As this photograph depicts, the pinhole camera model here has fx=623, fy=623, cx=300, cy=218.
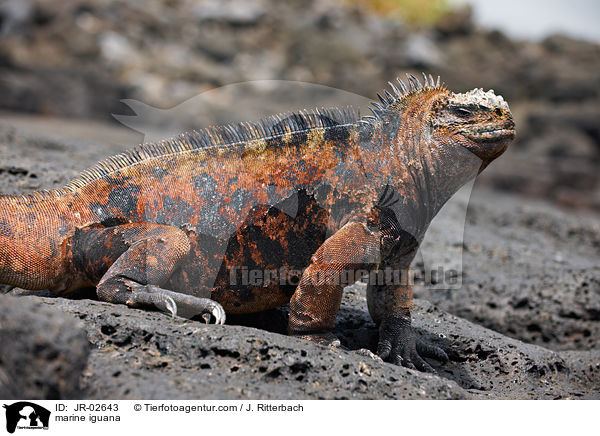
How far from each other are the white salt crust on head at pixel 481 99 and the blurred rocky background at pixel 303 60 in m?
10.3

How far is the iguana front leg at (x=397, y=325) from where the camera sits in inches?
153

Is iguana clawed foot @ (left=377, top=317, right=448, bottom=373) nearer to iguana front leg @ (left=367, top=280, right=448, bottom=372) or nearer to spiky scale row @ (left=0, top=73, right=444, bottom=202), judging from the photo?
iguana front leg @ (left=367, top=280, right=448, bottom=372)

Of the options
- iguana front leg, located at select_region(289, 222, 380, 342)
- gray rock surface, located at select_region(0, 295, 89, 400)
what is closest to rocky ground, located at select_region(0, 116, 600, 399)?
gray rock surface, located at select_region(0, 295, 89, 400)

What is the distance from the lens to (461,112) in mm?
3615

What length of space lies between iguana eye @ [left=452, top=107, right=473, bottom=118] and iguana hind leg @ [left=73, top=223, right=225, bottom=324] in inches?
67.6

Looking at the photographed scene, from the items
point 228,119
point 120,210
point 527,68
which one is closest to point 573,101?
point 527,68

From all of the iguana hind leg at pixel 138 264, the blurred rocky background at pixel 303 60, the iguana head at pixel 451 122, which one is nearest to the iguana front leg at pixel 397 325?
the iguana head at pixel 451 122

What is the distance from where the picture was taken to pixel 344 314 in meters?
4.38

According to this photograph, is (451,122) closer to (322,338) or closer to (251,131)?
(251,131)
